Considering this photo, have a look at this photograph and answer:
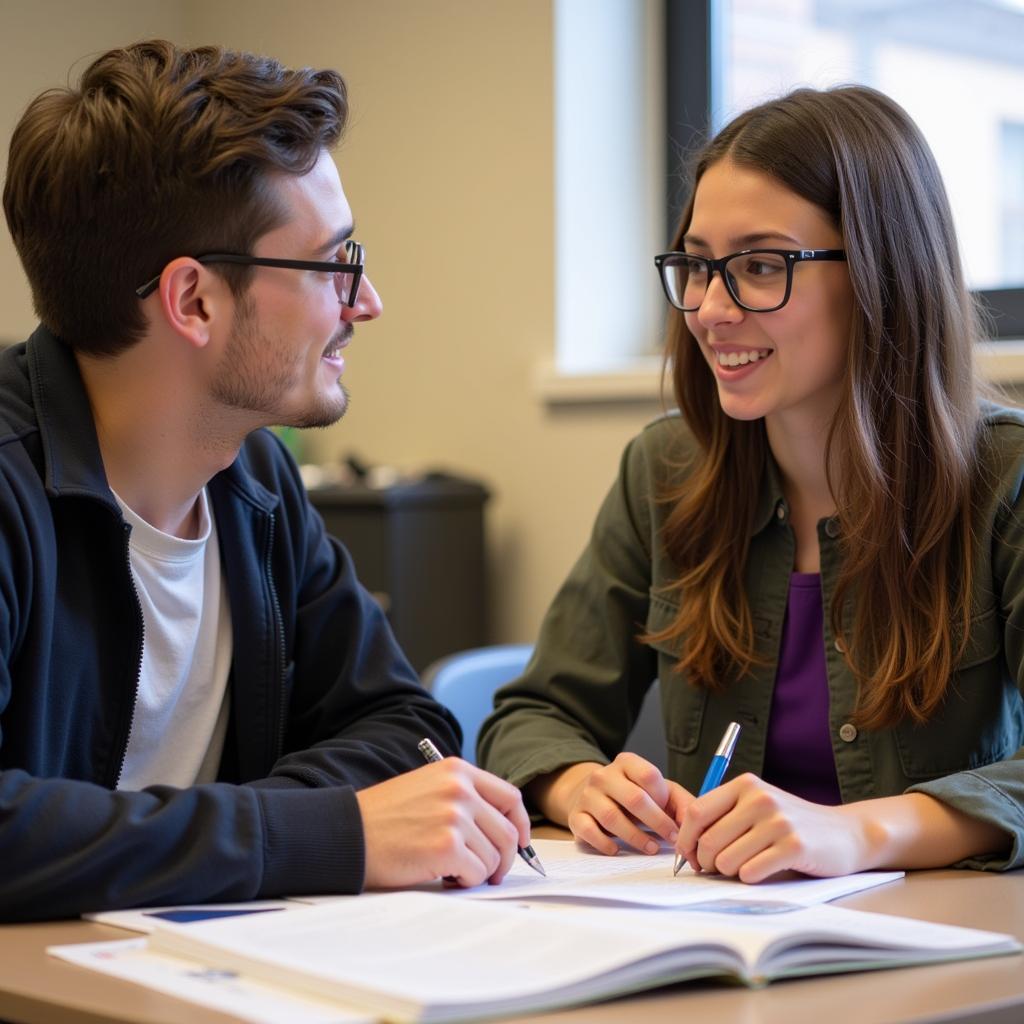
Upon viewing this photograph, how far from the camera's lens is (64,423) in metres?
1.41

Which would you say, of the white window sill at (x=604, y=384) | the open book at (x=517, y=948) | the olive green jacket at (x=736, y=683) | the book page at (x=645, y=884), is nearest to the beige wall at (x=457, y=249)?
the white window sill at (x=604, y=384)

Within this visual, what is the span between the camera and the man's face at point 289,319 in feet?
5.01

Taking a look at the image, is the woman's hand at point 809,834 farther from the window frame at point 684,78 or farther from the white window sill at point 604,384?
the window frame at point 684,78

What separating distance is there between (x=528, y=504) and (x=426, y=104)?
109 centimetres

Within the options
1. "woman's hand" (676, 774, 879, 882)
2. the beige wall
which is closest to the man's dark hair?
"woman's hand" (676, 774, 879, 882)

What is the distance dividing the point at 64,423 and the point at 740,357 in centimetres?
73

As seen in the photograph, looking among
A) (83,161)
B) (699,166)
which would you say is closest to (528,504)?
(699,166)

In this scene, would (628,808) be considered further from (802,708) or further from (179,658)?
(179,658)

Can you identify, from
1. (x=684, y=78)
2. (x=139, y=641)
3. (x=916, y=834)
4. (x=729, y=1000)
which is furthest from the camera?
(x=684, y=78)

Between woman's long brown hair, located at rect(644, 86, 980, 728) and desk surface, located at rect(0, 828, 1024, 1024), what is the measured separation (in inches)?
25.9

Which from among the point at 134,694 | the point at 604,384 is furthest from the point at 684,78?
the point at 134,694

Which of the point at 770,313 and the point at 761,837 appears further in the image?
the point at 770,313

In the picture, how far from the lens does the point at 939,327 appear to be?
1.64 meters

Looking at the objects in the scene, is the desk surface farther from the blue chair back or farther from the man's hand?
the blue chair back
